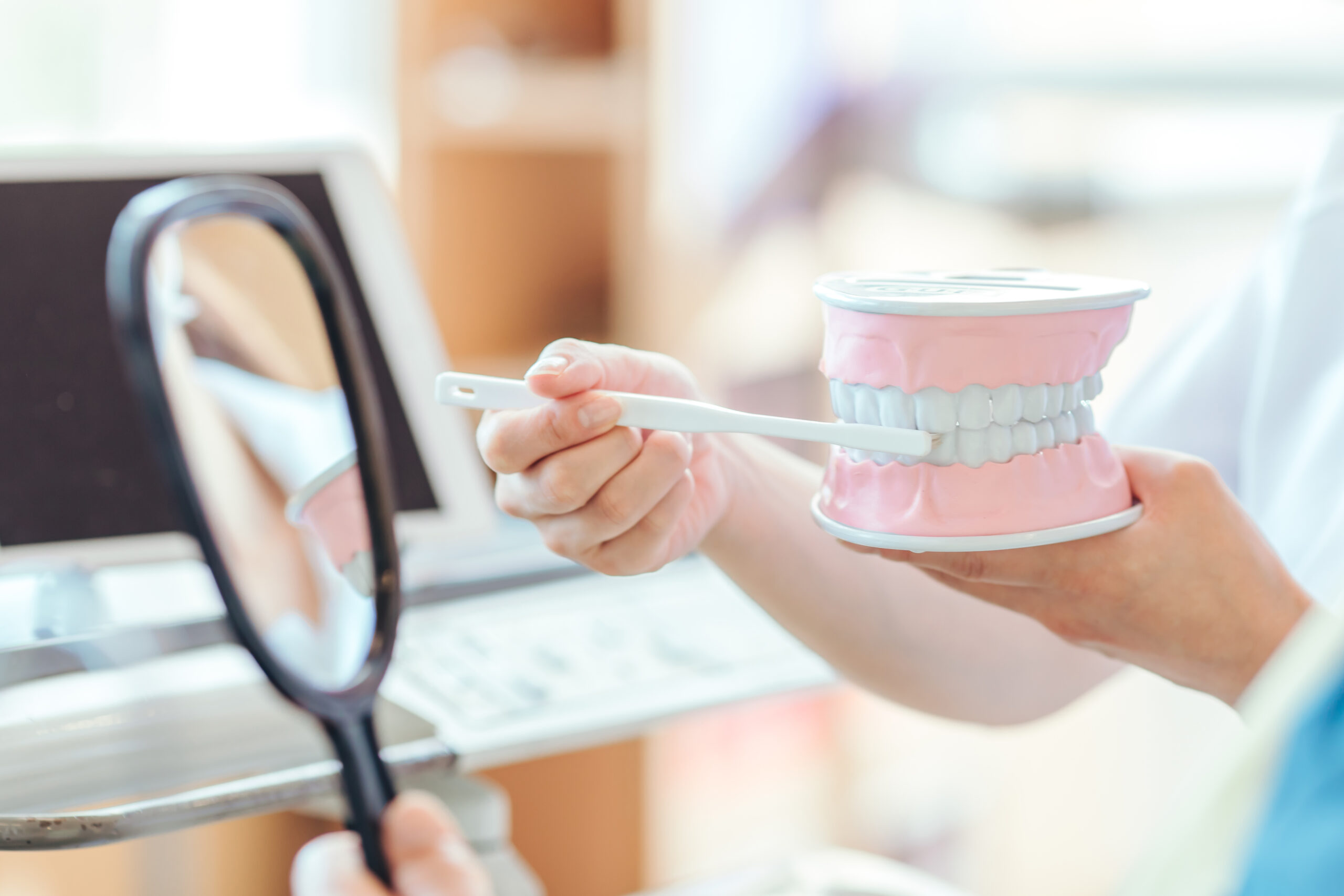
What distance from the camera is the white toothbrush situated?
451mm

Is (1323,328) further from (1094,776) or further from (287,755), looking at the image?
(1094,776)

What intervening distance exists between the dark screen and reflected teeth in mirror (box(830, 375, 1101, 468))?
419mm

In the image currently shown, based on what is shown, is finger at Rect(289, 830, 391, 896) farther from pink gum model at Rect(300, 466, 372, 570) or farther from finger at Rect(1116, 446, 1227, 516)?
finger at Rect(1116, 446, 1227, 516)

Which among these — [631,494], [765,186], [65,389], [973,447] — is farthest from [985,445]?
[765,186]

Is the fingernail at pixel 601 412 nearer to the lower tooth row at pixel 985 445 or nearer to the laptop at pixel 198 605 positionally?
the lower tooth row at pixel 985 445

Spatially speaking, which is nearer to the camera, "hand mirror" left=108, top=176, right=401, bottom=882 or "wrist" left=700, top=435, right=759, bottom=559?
"hand mirror" left=108, top=176, right=401, bottom=882

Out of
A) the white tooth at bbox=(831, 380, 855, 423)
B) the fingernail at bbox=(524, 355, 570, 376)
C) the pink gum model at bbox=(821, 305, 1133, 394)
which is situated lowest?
the white tooth at bbox=(831, 380, 855, 423)

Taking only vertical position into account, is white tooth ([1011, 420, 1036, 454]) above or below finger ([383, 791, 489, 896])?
above

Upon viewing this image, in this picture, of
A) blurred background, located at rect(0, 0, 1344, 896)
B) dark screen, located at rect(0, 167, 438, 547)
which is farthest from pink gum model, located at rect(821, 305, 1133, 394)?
blurred background, located at rect(0, 0, 1344, 896)

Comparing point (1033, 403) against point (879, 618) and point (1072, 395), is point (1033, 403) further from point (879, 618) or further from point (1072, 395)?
point (879, 618)

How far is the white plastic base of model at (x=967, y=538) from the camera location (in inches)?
17.8

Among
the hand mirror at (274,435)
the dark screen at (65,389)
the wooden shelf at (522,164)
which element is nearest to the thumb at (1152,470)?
the hand mirror at (274,435)

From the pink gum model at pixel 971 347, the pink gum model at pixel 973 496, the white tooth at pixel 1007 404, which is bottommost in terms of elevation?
the pink gum model at pixel 973 496

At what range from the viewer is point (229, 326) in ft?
2.13
